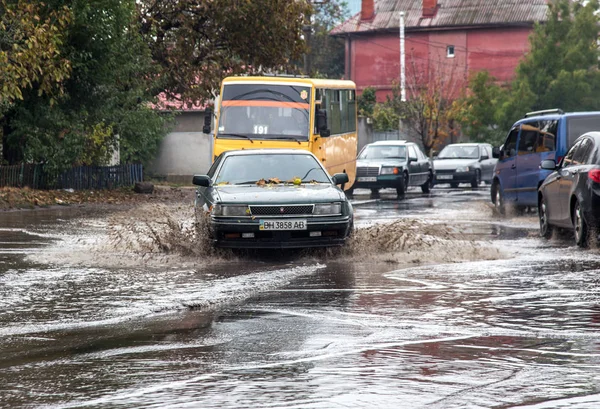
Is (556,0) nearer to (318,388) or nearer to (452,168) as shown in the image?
(452,168)

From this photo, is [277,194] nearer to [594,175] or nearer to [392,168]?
[594,175]

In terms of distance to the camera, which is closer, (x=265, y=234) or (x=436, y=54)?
(x=265, y=234)

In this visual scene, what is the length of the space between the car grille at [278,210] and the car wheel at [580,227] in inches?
154

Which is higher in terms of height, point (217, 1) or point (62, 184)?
point (217, 1)

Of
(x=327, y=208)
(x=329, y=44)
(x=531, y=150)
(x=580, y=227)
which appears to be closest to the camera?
(x=327, y=208)

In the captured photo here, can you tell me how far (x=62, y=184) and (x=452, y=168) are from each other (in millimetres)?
15980

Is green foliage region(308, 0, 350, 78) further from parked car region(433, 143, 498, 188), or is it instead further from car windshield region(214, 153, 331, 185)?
car windshield region(214, 153, 331, 185)

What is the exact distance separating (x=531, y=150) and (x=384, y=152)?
15261mm

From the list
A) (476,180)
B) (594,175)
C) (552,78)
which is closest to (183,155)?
(476,180)

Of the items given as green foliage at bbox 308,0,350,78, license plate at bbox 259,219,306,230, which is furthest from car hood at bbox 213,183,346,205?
green foliage at bbox 308,0,350,78

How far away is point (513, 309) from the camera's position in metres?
9.92

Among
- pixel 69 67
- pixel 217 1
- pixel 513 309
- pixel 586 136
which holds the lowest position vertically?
pixel 513 309

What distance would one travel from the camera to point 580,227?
619 inches

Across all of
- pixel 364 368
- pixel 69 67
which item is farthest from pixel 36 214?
pixel 364 368
